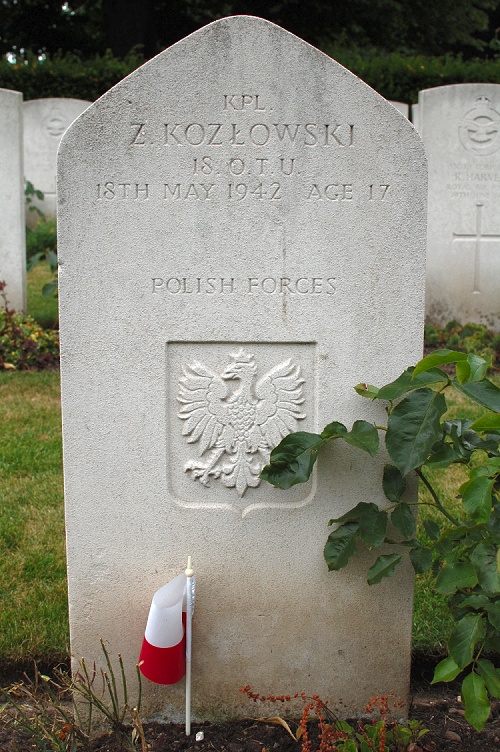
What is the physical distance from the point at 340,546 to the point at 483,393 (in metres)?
0.66

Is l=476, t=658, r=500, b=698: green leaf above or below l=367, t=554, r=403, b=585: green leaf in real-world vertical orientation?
below

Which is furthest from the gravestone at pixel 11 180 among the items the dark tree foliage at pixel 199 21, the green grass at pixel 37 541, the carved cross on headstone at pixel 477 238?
the dark tree foliage at pixel 199 21

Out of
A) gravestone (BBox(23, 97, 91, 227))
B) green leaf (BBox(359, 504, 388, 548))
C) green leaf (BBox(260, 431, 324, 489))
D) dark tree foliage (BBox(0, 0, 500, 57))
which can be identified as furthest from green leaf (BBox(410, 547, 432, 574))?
dark tree foliage (BBox(0, 0, 500, 57))

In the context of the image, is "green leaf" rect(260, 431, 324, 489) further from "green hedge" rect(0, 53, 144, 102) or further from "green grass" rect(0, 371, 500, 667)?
"green hedge" rect(0, 53, 144, 102)

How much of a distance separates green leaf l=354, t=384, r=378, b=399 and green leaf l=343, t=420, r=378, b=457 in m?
0.08

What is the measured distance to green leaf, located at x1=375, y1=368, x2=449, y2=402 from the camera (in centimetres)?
213

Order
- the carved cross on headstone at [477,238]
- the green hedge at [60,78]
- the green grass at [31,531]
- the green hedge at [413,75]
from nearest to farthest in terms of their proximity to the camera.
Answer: the green grass at [31,531] → the carved cross on headstone at [477,238] → the green hedge at [413,75] → the green hedge at [60,78]

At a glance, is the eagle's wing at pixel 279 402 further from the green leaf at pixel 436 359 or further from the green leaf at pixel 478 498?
the green leaf at pixel 478 498

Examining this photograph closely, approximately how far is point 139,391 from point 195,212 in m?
0.56

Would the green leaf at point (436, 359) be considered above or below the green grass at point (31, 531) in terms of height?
above

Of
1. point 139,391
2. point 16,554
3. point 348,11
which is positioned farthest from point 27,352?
point 348,11

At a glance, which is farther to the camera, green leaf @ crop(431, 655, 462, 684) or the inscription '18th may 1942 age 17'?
the inscription '18th may 1942 age 17'

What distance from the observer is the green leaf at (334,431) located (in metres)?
2.31

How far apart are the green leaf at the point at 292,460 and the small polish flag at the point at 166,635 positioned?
0.44 meters
